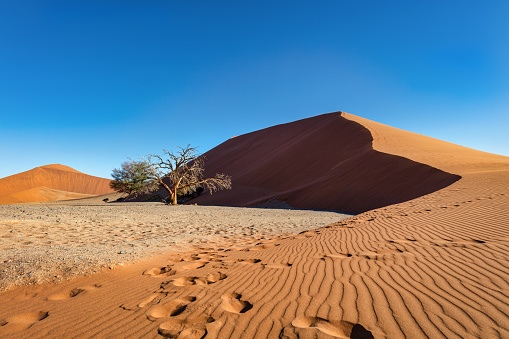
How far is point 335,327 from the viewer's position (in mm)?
2045

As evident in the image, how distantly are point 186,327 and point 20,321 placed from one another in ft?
5.73

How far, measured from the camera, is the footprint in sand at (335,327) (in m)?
1.95

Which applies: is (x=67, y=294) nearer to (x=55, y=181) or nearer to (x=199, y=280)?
(x=199, y=280)

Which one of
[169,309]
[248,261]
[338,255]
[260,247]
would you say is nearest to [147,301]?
[169,309]

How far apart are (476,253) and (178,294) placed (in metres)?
3.95

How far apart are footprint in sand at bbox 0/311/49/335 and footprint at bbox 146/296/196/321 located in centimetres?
111

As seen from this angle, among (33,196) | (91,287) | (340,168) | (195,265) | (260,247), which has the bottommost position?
(260,247)

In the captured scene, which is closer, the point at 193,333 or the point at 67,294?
the point at 193,333

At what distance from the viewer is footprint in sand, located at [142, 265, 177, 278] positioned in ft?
12.7

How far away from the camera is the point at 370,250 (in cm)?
419

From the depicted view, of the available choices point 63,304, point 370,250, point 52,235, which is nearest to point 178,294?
point 63,304

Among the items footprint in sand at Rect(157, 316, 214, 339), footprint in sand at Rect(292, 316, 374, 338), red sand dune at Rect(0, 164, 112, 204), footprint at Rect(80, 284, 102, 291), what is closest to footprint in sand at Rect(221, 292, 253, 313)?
footprint in sand at Rect(157, 316, 214, 339)

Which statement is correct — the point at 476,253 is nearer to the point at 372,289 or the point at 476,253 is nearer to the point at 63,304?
the point at 372,289

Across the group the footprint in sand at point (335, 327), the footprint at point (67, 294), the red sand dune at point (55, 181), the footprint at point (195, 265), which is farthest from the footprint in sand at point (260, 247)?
the red sand dune at point (55, 181)
